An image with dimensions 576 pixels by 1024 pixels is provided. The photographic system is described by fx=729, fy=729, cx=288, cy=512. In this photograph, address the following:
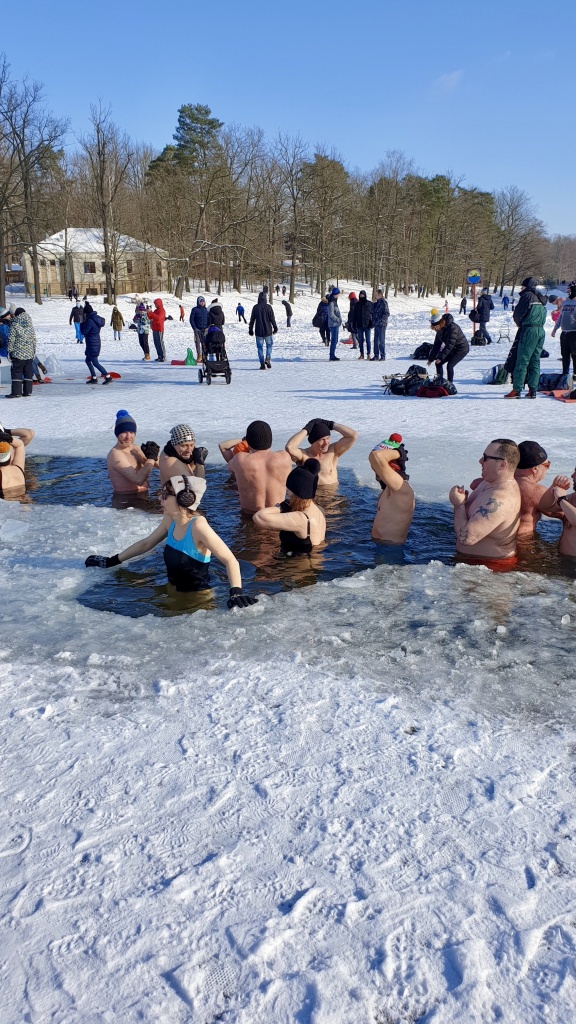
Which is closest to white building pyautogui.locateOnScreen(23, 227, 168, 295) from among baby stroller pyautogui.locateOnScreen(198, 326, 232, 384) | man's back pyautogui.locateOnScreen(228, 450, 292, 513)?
baby stroller pyautogui.locateOnScreen(198, 326, 232, 384)

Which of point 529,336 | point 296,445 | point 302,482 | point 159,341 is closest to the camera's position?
point 302,482

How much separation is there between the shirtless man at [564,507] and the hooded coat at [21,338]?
10656 mm

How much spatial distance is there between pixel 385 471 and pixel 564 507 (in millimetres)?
1352

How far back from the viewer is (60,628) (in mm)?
4332

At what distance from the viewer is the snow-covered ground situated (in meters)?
→ 2.04

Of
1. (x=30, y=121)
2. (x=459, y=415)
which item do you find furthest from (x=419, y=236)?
(x=459, y=415)

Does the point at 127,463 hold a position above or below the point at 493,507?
below

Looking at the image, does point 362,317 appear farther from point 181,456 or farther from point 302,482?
point 302,482

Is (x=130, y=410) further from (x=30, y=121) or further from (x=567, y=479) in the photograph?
(x=30, y=121)

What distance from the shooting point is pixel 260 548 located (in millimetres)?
6164

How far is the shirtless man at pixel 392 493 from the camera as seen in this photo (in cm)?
567

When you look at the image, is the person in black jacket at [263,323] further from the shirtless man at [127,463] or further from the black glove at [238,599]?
the black glove at [238,599]

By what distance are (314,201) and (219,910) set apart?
187 feet

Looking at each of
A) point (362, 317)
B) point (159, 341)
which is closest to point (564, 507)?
point (362, 317)
